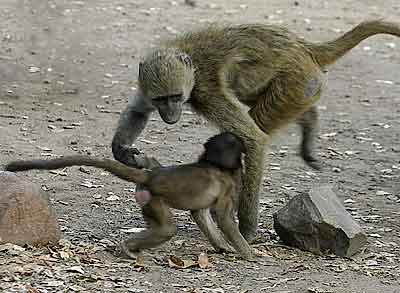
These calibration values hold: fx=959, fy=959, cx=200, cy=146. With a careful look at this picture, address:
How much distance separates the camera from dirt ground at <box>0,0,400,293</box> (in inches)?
207

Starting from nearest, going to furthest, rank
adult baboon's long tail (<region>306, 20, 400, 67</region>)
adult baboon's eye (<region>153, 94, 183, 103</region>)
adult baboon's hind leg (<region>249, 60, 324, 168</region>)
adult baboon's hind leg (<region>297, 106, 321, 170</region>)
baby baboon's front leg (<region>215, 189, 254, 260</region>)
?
baby baboon's front leg (<region>215, 189, 254, 260</region>) → adult baboon's eye (<region>153, 94, 183, 103</region>) → adult baboon's hind leg (<region>249, 60, 324, 168</region>) → adult baboon's long tail (<region>306, 20, 400, 67</region>) → adult baboon's hind leg (<region>297, 106, 321, 170</region>)

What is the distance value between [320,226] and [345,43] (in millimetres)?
1494

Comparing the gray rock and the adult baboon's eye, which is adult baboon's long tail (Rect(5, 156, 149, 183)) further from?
the adult baboon's eye

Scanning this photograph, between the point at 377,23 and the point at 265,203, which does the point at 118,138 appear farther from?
the point at 377,23

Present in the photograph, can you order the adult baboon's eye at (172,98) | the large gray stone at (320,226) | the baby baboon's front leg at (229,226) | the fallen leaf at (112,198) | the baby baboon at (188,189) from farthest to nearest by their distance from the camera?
the fallen leaf at (112,198) → the adult baboon's eye at (172,98) → the large gray stone at (320,226) → the baby baboon's front leg at (229,226) → the baby baboon at (188,189)

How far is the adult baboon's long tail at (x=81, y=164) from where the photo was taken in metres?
5.23

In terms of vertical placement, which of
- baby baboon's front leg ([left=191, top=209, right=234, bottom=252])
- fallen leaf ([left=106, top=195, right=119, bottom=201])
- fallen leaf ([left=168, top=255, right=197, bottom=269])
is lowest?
fallen leaf ([left=106, top=195, right=119, bottom=201])

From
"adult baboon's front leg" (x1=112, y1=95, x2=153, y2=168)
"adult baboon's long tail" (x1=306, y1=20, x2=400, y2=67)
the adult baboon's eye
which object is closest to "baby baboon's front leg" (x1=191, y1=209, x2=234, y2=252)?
the adult baboon's eye

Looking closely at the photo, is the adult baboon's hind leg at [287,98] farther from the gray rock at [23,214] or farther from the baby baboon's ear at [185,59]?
the gray rock at [23,214]

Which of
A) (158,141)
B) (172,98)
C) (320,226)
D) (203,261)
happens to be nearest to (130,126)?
(172,98)

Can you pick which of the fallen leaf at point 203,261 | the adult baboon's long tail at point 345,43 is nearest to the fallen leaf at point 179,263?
the fallen leaf at point 203,261

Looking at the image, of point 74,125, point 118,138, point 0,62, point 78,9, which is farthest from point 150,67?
point 78,9

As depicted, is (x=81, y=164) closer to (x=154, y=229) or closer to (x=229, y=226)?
(x=154, y=229)

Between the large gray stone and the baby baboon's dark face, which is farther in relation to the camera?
the large gray stone
